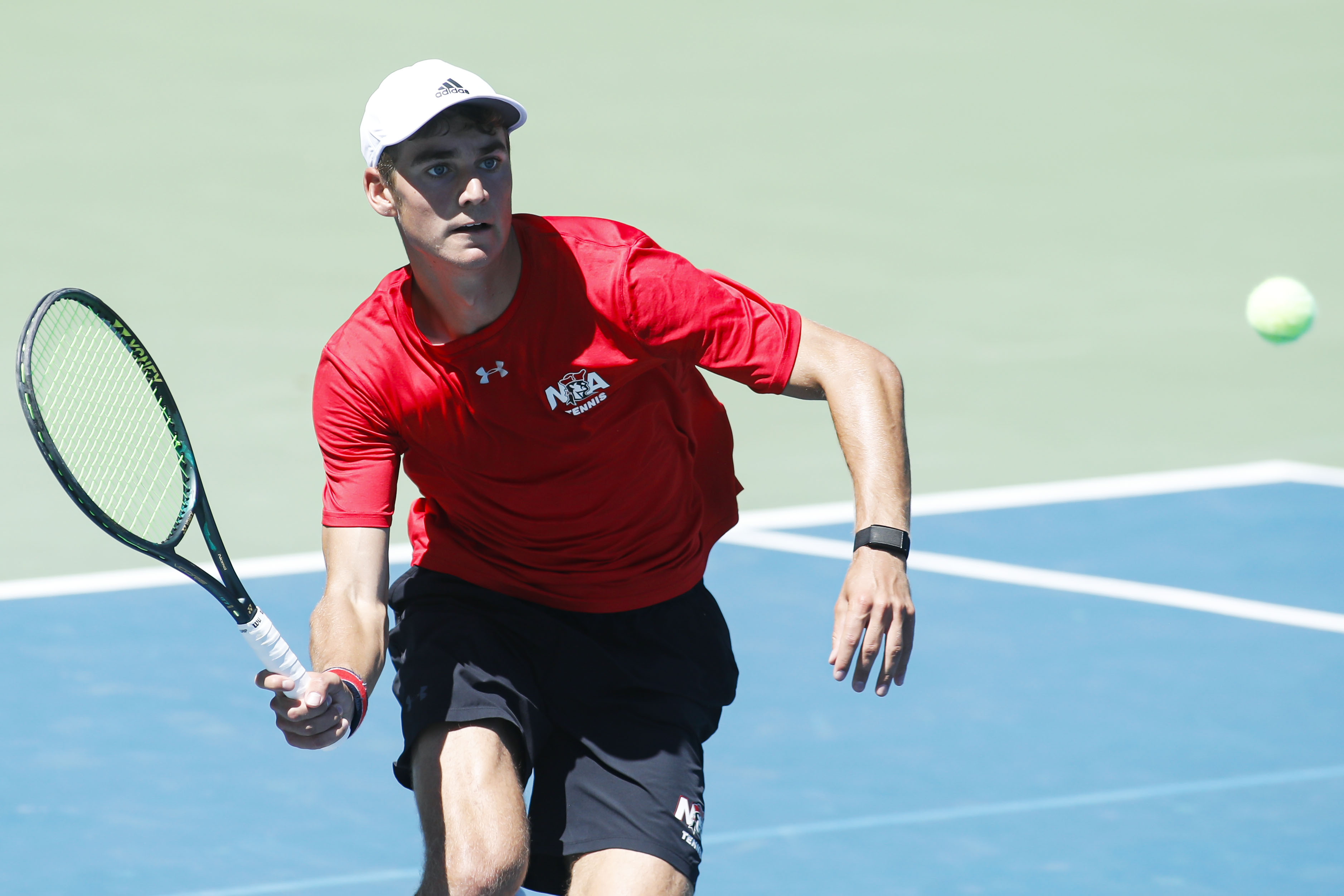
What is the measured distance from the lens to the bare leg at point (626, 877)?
4.21 meters

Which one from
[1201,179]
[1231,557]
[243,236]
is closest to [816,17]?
[1201,179]

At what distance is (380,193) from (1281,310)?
5960 millimetres

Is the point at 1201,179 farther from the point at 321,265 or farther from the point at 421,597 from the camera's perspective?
the point at 421,597

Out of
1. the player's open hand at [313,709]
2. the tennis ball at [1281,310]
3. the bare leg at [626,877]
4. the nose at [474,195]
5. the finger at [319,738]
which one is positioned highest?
the tennis ball at [1281,310]

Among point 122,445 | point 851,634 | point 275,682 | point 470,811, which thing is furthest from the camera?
point 122,445

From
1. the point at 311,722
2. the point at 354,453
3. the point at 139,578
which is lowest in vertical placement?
the point at 139,578

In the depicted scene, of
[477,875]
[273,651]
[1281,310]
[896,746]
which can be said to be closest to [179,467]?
[273,651]

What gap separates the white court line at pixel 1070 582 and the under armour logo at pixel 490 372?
3699 mm

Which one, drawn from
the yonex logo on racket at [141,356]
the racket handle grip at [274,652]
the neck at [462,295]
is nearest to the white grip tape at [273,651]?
the racket handle grip at [274,652]

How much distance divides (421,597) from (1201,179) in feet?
30.7

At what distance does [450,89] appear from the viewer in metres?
4.12

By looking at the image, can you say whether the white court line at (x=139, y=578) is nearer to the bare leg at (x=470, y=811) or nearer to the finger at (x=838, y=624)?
the bare leg at (x=470, y=811)

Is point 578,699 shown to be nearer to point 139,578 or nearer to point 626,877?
point 626,877

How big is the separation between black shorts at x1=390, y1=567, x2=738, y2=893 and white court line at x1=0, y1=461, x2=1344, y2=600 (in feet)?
10.6
